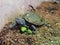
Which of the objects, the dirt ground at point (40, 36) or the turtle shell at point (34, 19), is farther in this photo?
the turtle shell at point (34, 19)

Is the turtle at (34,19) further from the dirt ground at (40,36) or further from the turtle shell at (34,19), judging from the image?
the dirt ground at (40,36)

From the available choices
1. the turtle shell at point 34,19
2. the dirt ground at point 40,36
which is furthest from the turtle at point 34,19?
the dirt ground at point 40,36

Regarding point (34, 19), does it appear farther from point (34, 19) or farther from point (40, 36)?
point (40, 36)

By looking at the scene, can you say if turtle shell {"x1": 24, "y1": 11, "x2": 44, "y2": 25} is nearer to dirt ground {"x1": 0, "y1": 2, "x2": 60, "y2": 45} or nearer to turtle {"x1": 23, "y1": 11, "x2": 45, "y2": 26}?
turtle {"x1": 23, "y1": 11, "x2": 45, "y2": 26}

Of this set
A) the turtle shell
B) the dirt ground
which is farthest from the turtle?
the dirt ground

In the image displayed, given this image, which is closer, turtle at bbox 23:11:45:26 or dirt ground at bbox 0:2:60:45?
dirt ground at bbox 0:2:60:45

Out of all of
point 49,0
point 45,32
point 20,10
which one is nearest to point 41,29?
point 45,32

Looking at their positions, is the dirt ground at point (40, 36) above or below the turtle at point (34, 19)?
below

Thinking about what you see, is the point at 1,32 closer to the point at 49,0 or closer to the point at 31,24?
the point at 31,24

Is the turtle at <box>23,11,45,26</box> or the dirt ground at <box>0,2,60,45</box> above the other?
the turtle at <box>23,11,45,26</box>

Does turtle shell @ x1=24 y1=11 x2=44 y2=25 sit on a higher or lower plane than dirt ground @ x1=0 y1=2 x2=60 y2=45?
higher

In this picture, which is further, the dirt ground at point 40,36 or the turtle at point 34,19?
the turtle at point 34,19
